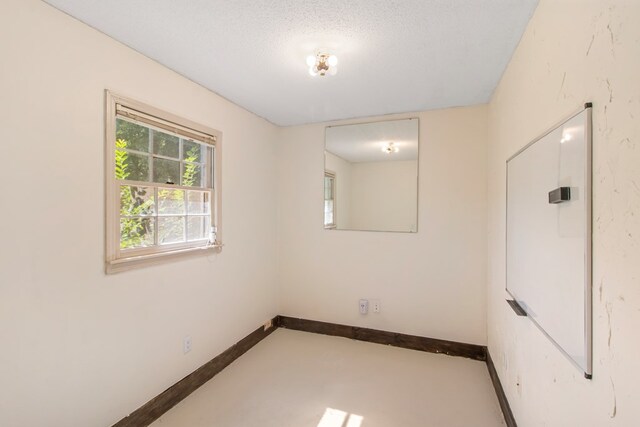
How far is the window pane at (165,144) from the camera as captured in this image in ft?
6.50

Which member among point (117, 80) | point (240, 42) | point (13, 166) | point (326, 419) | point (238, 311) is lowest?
point (326, 419)

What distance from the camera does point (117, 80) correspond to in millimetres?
1682

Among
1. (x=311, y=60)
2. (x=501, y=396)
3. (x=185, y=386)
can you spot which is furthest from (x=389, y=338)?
(x=311, y=60)

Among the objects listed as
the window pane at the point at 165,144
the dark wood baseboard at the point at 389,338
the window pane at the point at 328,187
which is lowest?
the dark wood baseboard at the point at 389,338

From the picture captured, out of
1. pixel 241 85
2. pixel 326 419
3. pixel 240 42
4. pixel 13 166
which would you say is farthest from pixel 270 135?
pixel 326 419

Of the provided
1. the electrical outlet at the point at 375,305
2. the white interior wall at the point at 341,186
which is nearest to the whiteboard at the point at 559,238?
the electrical outlet at the point at 375,305

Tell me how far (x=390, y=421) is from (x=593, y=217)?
172 cm

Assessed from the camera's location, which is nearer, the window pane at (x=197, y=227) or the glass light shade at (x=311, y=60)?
the glass light shade at (x=311, y=60)

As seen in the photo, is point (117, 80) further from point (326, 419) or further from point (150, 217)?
point (326, 419)

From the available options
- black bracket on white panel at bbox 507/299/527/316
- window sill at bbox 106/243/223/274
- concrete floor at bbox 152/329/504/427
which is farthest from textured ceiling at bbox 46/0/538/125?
concrete floor at bbox 152/329/504/427

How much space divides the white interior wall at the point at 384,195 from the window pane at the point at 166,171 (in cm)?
173

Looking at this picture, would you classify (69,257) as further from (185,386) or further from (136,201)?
(185,386)

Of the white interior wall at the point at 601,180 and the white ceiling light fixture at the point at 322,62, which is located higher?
the white ceiling light fixture at the point at 322,62

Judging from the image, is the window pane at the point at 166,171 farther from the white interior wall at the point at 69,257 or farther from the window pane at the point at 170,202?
the white interior wall at the point at 69,257
